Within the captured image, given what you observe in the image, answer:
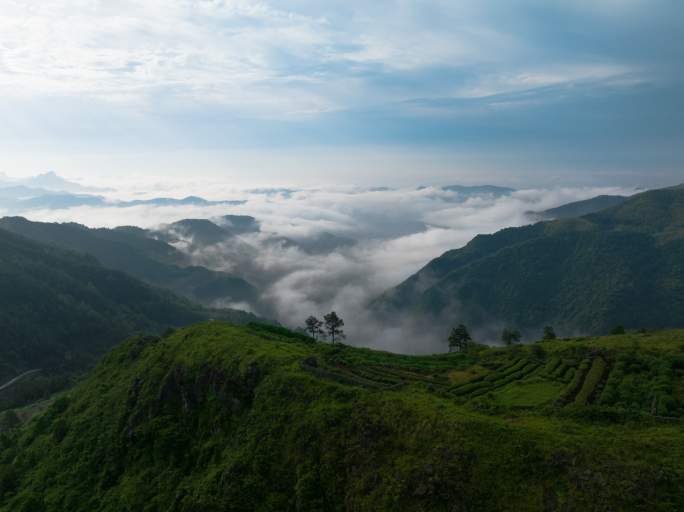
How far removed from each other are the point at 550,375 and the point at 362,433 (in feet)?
79.2

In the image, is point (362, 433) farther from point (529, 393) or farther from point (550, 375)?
point (550, 375)

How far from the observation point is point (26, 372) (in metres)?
176

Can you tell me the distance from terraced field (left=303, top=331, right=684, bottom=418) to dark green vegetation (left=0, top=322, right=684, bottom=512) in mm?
243

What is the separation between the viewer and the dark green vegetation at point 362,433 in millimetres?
26297

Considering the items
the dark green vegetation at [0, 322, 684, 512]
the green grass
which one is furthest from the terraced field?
the dark green vegetation at [0, 322, 684, 512]

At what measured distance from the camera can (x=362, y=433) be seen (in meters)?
32.5

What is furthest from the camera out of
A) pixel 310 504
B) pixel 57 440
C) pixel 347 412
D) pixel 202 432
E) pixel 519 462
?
pixel 57 440

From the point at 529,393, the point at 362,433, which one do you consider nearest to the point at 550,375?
the point at 529,393

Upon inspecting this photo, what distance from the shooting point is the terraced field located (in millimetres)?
36969

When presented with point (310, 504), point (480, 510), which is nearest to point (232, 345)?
point (310, 504)

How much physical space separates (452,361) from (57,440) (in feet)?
182

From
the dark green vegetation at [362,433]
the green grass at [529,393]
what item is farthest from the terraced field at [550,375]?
the dark green vegetation at [362,433]

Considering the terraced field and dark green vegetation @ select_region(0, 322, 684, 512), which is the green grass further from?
dark green vegetation @ select_region(0, 322, 684, 512)

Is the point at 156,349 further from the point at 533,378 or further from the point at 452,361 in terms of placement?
the point at 533,378
